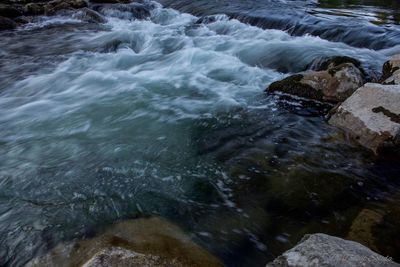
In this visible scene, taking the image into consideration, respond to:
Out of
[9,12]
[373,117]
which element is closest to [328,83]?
[373,117]

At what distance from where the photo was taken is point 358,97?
584cm

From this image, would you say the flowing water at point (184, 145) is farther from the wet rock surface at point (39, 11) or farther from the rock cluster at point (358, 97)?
the wet rock surface at point (39, 11)

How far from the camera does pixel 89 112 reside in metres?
7.04

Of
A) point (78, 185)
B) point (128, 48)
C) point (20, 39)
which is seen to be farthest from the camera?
point (20, 39)

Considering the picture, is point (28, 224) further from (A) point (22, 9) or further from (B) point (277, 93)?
(A) point (22, 9)

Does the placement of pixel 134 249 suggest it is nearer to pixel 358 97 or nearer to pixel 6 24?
pixel 358 97

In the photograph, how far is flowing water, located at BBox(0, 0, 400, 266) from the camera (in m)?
4.02

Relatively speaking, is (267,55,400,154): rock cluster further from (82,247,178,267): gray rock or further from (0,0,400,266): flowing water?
(82,247,178,267): gray rock

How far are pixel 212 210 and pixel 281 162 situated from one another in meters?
1.35

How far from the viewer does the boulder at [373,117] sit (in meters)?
5.24

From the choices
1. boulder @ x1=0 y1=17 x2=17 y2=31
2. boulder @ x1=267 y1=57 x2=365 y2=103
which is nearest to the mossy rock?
boulder @ x1=267 y1=57 x2=365 y2=103

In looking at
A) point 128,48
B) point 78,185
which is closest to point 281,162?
point 78,185

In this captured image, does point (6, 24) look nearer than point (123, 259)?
No

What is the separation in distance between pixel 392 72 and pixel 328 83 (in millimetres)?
1203
